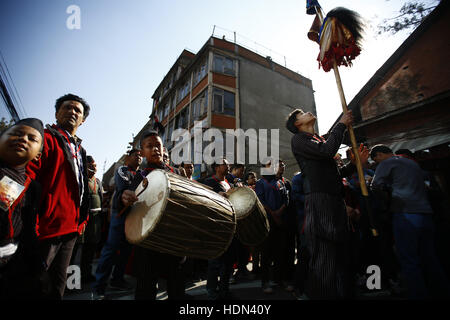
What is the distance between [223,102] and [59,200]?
14.0 metres

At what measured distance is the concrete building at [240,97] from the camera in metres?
14.6

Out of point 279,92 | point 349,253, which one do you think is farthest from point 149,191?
point 279,92

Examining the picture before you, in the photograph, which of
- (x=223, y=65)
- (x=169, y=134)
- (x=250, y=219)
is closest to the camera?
(x=250, y=219)

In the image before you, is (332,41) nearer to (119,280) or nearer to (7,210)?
(7,210)

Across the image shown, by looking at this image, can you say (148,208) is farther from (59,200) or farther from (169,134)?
(169,134)

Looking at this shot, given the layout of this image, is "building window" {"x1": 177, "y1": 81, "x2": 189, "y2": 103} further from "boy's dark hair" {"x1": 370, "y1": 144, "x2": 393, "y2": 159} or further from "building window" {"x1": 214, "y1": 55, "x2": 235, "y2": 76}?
"boy's dark hair" {"x1": 370, "y1": 144, "x2": 393, "y2": 159}

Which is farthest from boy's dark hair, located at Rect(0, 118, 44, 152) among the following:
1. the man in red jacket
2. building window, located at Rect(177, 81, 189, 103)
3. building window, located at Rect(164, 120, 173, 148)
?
building window, located at Rect(164, 120, 173, 148)

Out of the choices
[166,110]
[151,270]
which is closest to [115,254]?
[151,270]

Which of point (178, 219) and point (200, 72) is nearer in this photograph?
point (178, 219)

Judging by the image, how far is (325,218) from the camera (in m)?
1.84

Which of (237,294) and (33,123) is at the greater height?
(33,123)

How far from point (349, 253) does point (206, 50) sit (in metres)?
17.1

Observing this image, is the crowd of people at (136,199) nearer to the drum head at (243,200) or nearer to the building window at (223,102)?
the drum head at (243,200)

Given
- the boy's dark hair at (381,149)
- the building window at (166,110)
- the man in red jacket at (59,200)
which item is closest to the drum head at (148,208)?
the man in red jacket at (59,200)
